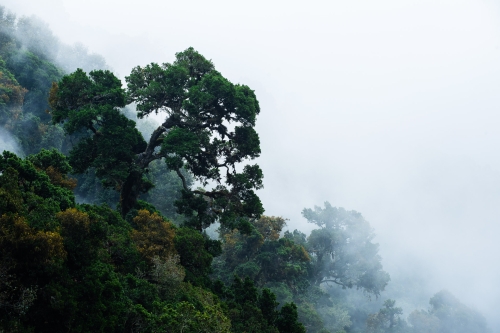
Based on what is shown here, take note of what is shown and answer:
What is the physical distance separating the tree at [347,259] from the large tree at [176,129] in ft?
122

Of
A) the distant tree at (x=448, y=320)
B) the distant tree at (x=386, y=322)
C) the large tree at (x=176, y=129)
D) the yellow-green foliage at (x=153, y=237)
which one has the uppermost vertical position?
the distant tree at (x=448, y=320)

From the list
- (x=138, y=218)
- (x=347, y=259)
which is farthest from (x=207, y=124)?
(x=347, y=259)

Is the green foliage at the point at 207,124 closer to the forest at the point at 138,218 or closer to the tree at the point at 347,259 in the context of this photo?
the forest at the point at 138,218

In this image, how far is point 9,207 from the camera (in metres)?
12.9

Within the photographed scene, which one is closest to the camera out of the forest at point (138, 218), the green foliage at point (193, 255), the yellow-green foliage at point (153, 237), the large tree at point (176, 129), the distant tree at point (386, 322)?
the forest at point (138, 218)

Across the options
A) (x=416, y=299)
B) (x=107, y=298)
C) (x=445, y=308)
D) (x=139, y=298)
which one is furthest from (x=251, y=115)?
(x=416, y=299)

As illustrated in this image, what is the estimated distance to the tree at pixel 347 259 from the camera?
208 ft

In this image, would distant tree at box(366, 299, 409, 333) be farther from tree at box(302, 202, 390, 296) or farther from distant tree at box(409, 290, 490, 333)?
distant tree at box(409, 290, 490, 333)

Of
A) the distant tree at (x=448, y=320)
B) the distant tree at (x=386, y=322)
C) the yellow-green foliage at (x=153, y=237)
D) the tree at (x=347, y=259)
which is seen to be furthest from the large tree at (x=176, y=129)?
the distant tree at (x=448, y=320)

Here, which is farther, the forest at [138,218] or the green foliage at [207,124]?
the green foliage at [207,124]

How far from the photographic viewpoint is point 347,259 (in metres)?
64.8

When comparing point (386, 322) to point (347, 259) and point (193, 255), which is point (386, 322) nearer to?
point (347, 259)

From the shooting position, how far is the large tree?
24.4 m

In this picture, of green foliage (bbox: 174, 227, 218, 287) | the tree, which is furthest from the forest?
the tree
